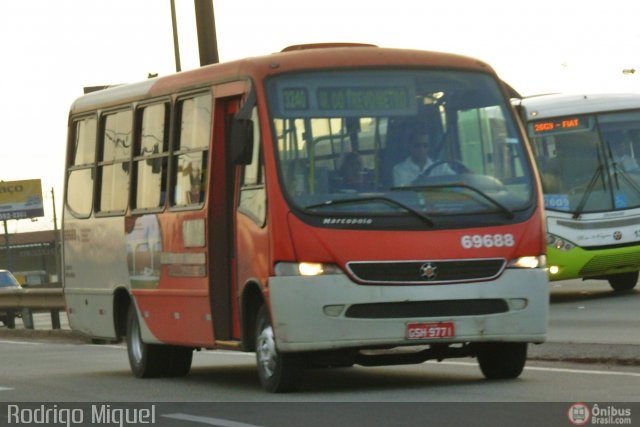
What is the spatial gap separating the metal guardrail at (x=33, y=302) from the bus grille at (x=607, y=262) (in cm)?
825

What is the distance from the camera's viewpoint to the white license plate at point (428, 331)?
1369 cm

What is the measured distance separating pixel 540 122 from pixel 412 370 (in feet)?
40.7

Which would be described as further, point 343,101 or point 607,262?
point 607,262

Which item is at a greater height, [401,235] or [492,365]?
[401,235]

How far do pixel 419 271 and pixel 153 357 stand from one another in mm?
4388

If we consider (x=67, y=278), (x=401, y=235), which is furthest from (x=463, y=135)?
(x=67, y=278)

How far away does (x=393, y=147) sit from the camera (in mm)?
14195

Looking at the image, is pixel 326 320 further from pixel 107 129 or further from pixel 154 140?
pixel 107 129

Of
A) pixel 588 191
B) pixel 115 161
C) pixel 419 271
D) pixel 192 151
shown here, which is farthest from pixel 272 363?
pixel 588 191

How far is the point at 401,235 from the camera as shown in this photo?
13711 millimetres

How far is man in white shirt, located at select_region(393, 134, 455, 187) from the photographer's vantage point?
553 inches
